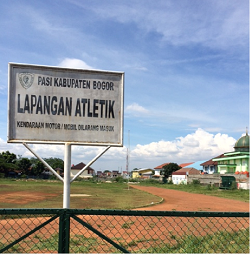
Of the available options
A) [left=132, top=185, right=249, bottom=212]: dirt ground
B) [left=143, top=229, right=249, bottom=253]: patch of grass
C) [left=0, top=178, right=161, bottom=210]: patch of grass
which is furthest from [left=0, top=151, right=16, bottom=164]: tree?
[left=143, top=229, right=249, bottom=253]: patch of grass

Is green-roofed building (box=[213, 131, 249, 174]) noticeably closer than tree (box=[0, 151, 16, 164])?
Yes

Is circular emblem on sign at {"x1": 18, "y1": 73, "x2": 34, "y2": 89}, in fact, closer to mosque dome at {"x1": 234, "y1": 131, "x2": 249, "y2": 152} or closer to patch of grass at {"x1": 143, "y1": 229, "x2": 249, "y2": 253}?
patch of grass at {"x1": 143, "y1": 229, "x2": 249, "y2": 253}

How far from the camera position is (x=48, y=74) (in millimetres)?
4273

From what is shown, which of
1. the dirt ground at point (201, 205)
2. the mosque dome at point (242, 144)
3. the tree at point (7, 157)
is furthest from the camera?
the tree at point (7, 157)

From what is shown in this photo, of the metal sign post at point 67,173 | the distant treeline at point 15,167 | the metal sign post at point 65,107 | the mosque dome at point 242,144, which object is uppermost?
the mosque dome at point 242,144

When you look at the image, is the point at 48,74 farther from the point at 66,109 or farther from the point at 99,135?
the point at 99,135

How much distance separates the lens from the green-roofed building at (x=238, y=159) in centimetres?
4492

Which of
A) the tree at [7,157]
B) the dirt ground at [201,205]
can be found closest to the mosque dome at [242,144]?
the dirt ground at [201,205]

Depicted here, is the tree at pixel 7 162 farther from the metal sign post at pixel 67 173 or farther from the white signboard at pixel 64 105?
the metal sign post at pixel 67 173

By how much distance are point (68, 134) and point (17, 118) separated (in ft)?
2.34

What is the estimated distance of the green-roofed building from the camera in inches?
1768

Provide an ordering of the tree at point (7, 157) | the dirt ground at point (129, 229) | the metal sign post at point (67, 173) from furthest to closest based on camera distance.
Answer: the tree at point (7, 157) < the dirt ground at point (129, 229) < the metal sign post at point (67, 173)

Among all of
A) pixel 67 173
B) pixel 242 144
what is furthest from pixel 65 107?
pixel 242 144

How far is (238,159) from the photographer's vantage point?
4766cm
